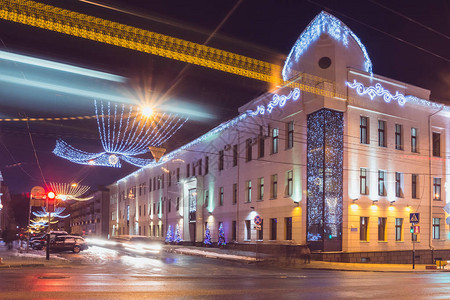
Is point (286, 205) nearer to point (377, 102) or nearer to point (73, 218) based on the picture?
point (377, 102)

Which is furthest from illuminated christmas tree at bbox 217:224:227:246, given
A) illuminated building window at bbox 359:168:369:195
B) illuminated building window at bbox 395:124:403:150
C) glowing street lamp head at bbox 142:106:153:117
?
glowing street lamp head at bbox 142:106:153:117

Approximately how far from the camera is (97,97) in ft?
65.7

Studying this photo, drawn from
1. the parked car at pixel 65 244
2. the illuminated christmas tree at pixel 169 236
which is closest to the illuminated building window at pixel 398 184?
the parked car at pixel 65 244

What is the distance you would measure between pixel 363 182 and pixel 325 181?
332 cm

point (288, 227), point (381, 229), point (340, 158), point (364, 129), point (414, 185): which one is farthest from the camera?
point (414, 185)

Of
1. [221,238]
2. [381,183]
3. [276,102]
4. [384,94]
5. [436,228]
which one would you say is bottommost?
[221,238]

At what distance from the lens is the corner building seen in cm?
3061

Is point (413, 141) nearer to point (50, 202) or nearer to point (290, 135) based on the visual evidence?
point (290, 135)

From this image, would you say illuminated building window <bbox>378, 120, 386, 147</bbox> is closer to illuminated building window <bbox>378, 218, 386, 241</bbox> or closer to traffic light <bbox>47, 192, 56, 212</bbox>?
illuminated building window <bbox>378, 218, 386, 241</bbox>

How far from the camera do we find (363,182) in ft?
104

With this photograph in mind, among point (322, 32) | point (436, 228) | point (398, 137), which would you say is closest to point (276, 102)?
point (322, 32)

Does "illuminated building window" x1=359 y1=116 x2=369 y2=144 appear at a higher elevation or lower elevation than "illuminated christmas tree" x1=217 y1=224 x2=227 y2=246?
higher

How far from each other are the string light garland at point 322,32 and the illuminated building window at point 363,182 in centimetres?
694

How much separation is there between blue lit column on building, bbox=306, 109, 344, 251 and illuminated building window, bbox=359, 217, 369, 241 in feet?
6.11
